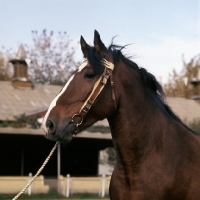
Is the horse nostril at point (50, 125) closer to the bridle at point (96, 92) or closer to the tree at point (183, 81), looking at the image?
the bridle at point (96, 92)

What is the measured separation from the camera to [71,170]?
90.0 feet

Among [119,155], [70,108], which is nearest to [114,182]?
[119,155]

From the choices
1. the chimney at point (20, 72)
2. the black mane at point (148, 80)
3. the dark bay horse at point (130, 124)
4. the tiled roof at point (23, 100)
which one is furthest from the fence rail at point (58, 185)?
the dark bay horse at point (130, 124)

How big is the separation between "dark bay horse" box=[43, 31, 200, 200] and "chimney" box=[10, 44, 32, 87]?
103ft

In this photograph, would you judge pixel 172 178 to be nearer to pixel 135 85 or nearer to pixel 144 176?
pixel 144 176

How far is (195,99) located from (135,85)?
42.3 m

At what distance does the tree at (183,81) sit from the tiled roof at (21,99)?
21.0 m

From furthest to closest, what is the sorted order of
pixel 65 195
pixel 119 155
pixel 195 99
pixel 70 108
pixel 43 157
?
pixel 195 99 < pixel 43 157 < pixel 65 195 < pixel 119 155 < pixel 70 108

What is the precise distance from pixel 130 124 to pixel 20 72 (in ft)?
107

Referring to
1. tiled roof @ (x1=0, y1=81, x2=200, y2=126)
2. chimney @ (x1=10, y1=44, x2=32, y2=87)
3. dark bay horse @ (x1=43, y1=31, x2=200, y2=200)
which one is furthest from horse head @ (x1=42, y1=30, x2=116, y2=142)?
chimney @ (x1=10, y1=44, x2=32, y2=87)

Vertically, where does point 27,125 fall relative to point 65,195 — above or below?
above

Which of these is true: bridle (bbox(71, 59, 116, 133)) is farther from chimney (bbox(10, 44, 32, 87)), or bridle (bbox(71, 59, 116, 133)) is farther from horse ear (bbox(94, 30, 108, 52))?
chimney (bbox(10, 44, 32, 87))

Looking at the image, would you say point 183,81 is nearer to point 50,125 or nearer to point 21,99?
point 21,99

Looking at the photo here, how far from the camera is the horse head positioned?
4.27m
